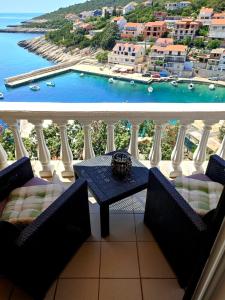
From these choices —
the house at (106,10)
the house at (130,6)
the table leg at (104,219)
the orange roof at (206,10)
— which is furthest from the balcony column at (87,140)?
the house at (106,10)

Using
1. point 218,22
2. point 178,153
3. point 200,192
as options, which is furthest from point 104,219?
point 218,22

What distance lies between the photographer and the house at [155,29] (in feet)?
21.8

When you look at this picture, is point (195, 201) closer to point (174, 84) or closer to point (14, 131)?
point (14, 131)

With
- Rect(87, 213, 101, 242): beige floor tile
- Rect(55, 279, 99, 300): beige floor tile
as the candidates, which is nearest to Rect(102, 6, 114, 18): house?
Rect(87, 213, 101, 242): beige floor tile

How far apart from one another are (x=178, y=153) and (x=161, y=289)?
3.75 feet

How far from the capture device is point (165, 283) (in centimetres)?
139

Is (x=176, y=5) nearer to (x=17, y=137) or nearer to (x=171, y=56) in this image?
(x=171, y=56)

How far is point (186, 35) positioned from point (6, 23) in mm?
5467

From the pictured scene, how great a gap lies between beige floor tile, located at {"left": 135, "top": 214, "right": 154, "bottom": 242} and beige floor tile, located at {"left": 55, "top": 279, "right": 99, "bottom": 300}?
47cm

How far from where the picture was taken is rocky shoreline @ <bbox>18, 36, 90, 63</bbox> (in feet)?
20.2

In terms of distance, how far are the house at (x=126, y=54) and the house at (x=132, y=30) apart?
1.18 ft

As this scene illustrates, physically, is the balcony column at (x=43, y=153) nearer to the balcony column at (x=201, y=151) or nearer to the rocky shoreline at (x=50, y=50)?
the balcony column at (x=201, y=151)

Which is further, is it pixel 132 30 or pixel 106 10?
pixel 132 30

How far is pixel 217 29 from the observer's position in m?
6.26
